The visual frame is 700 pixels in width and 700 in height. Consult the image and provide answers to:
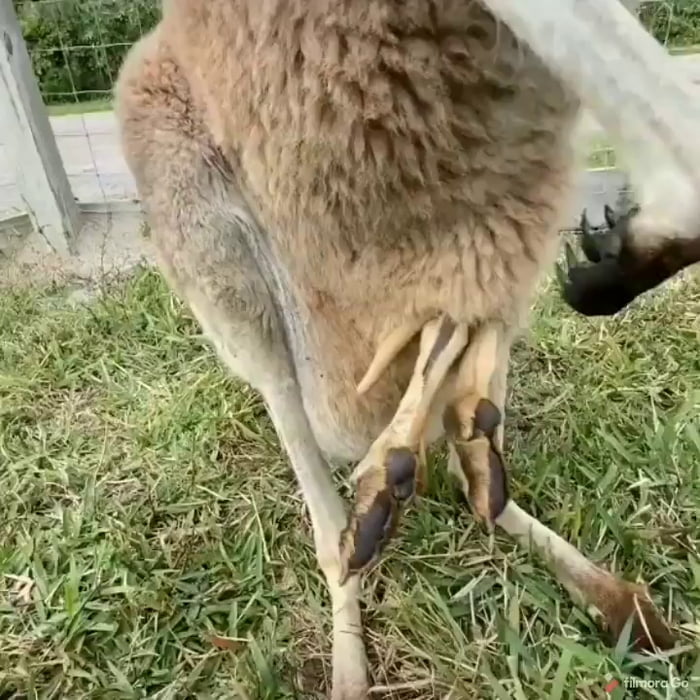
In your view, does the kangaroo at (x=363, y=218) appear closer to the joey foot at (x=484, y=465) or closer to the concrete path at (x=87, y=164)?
the joey foot at (x=484, y=465)

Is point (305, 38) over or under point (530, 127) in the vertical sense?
over

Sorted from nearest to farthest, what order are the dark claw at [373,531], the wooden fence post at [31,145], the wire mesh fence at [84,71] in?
the dark claw at [373,531] < the wooden fence post at [31,145] < the wire mesh fence at [84,71]

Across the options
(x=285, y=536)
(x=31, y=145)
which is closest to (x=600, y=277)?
(x=285, y=536)

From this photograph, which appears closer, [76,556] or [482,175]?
[482,175]

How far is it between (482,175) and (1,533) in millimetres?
1472

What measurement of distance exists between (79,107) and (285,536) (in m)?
2.49

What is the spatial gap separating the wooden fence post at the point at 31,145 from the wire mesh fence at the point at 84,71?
192 mm

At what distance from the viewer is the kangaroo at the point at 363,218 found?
4.36 feet

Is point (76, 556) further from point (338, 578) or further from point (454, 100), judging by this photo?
point (454, 100)

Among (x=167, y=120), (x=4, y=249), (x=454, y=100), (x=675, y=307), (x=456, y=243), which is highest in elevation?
(x=454, y=100)

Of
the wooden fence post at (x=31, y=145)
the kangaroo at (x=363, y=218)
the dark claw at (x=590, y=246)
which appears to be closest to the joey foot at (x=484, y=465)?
the kangaroo at (x=363, y=218)

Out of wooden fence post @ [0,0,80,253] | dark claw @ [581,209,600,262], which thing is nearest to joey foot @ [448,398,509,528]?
dark claw @ [581,209,600,262]

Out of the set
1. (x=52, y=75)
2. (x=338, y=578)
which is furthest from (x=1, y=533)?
(x=52, y=75)

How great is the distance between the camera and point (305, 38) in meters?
1.35
